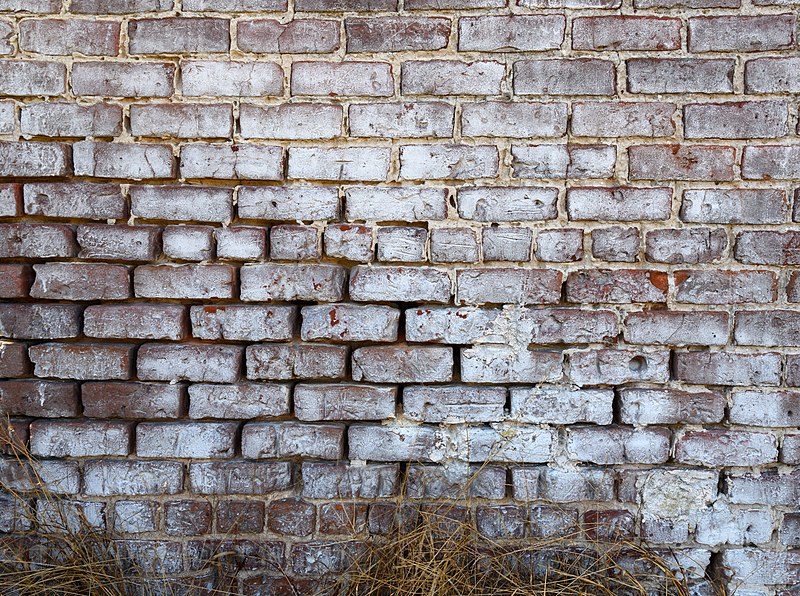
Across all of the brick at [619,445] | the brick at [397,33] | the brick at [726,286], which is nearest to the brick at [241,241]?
the brick at [397,33]

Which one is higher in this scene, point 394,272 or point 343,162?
point 343,162

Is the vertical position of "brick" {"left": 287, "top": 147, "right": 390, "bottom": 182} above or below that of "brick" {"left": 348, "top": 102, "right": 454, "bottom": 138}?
below

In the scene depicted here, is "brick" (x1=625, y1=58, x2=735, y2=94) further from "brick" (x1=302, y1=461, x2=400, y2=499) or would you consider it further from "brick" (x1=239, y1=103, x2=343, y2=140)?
"brick" (x1=302, y1=461, x2=400, y2=499)

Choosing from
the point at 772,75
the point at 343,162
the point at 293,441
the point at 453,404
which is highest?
the point at 772,75

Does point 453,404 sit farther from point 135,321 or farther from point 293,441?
point 135,321

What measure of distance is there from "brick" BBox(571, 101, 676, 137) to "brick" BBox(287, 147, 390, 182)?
521 millimetres

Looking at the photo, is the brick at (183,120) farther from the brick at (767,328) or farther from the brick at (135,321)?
the brick at (767,328)

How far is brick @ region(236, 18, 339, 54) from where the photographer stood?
5.52 feet

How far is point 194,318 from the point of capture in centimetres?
171

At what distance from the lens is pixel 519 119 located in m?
1.68

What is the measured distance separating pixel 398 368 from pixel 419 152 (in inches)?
22.9

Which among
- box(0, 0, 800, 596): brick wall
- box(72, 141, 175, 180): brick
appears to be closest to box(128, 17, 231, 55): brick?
box(0, 0, 800, 596): brick wall

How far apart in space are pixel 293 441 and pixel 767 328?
51.3 inches

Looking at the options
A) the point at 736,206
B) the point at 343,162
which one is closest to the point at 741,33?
the point at 736,206
